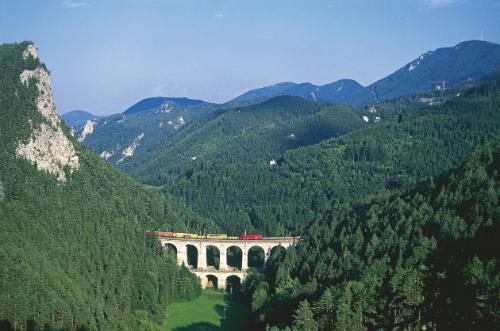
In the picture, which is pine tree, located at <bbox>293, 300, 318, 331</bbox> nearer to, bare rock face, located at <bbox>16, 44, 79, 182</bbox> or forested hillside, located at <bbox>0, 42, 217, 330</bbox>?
forested hillside, located at <bbox>0, 42, 217, 330</bbox>

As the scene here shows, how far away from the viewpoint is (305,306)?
276ft

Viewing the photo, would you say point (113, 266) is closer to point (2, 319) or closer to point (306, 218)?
point (2, 319)

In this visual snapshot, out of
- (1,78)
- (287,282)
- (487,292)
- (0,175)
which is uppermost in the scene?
(1,78)

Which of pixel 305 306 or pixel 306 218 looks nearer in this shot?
pixel 305 306

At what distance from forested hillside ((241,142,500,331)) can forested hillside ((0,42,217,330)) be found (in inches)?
856

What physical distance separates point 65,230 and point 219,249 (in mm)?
41852

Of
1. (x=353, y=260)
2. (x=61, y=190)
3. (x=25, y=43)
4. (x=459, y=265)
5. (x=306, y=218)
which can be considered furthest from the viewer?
(x=306, y=218)

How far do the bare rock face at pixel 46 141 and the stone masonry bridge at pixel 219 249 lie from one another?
28227 millimetres

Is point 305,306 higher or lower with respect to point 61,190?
lower

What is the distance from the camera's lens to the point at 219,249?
147750 mm

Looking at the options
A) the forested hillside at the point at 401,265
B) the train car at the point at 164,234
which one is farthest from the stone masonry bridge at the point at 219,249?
the forested hillside at the point at 401,265

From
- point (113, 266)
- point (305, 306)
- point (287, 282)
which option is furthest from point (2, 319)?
point (287, 282)

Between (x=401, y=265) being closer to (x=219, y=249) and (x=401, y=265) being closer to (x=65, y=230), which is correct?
(x=219, y=249)

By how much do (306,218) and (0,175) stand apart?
88006mm
